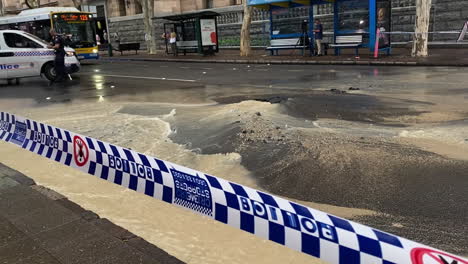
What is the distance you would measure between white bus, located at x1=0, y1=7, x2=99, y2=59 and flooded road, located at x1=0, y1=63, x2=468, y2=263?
14.2m

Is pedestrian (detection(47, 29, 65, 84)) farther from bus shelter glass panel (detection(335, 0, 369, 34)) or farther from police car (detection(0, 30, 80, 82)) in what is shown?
bus shelter glass panel (detection(335, 0, 369, 34))

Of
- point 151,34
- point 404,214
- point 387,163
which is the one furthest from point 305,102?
point 151,34

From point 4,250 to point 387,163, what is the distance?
4.33 m

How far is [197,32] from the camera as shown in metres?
28.5

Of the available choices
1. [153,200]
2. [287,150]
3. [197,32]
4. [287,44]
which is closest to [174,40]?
[197,32]

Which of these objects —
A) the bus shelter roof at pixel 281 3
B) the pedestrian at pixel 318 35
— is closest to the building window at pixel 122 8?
the bus shelter roof at pixel 281 3

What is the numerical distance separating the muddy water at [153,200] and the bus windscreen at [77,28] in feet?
58.7

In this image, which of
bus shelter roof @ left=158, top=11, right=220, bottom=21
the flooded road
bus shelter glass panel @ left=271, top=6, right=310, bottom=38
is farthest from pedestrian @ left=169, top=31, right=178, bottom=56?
the flooded road

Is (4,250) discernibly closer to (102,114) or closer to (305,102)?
(102,114)

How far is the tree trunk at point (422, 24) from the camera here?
59.7ft

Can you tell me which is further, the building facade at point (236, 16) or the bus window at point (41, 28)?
the bus window at point (41, 28)

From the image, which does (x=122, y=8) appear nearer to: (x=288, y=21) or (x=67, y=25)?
(x=67, y=25)

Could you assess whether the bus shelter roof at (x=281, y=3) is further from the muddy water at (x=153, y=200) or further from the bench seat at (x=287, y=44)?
the muddy water at (x=153, y=200)

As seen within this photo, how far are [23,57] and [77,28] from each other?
35.9 ft
